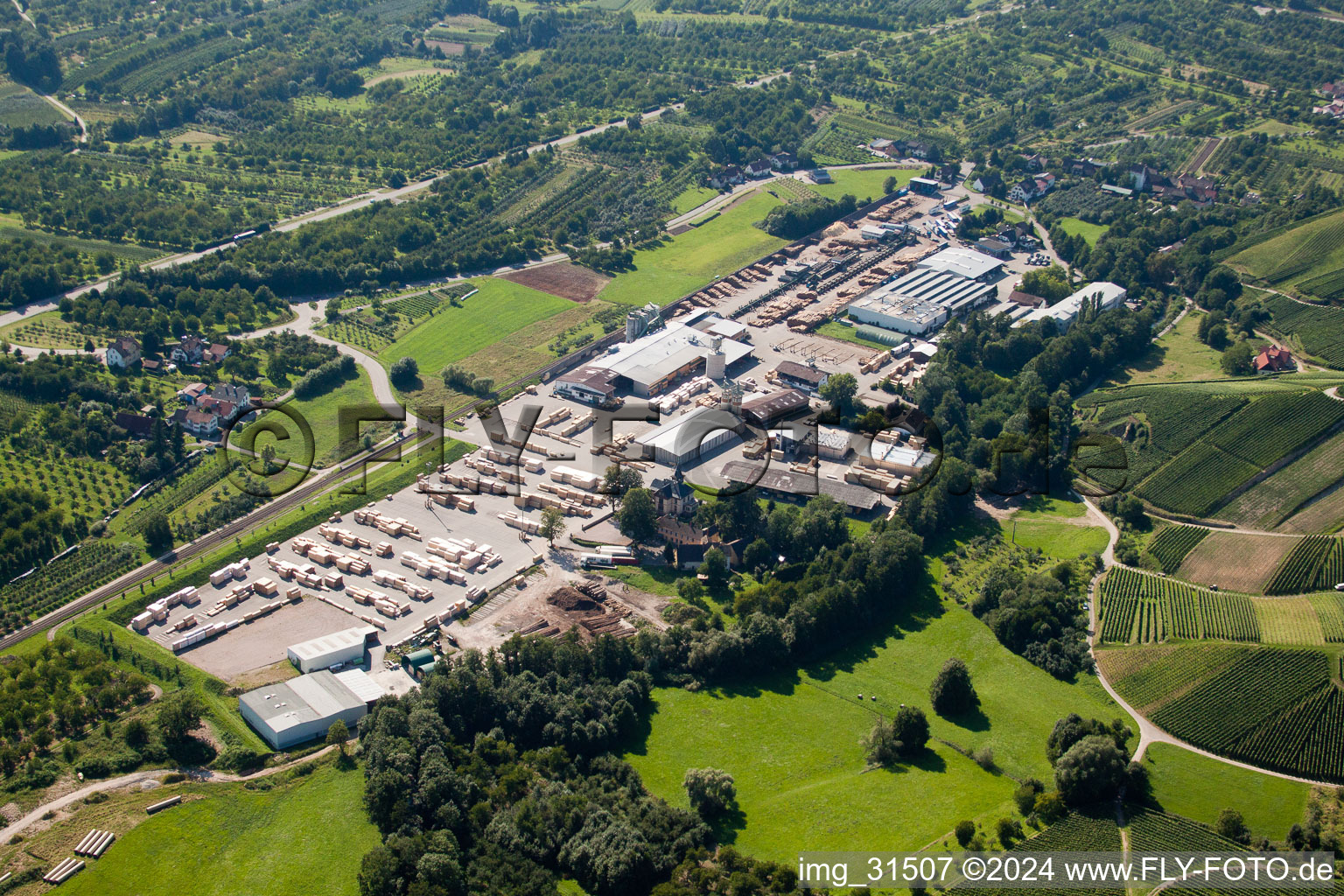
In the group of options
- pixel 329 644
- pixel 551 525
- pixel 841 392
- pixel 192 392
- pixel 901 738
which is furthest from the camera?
pixel 841 392

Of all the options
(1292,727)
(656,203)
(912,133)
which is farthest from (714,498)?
(912,133)

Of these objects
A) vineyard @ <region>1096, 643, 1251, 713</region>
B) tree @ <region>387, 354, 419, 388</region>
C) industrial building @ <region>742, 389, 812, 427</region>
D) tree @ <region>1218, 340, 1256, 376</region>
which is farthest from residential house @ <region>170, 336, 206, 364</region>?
tree @ <region>1218, 340, 1256, 376</region>

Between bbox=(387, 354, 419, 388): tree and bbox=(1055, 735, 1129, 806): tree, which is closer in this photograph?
bbox=(1055, 735, 1129, 806): tree

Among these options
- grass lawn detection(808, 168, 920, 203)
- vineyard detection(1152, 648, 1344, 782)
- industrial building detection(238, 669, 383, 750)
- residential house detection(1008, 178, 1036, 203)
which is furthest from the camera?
grass lawn detection(808, 168, 920, 203)

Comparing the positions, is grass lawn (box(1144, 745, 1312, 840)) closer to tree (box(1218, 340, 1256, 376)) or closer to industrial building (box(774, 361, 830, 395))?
industrial building (box(774, 361, 830, 395))

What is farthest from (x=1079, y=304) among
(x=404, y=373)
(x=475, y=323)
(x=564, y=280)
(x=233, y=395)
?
(x=233, y=395)

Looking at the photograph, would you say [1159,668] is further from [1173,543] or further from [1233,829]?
[1173,543]

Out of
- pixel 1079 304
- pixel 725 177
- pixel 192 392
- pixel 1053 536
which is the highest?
pixel 725 177
